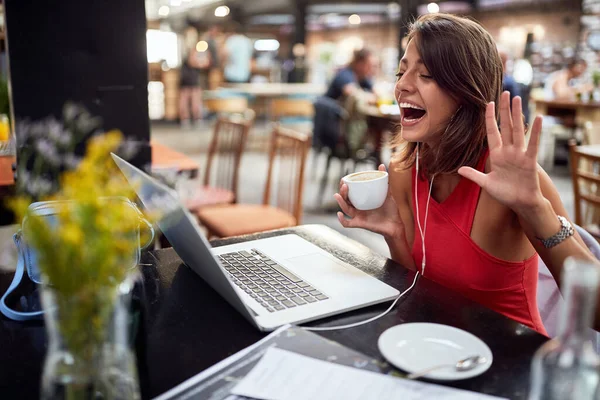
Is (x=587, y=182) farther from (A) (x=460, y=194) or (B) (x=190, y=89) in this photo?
(B) (x=190, y=89)

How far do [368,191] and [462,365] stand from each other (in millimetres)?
544

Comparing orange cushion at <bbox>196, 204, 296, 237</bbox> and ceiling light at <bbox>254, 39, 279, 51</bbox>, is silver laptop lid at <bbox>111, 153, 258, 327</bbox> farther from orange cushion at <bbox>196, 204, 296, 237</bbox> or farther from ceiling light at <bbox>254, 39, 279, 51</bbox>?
ceiling light at <bbox>254, 39, 279, 51</bbox>

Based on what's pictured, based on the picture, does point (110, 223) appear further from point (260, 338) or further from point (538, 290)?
point (538, 290)

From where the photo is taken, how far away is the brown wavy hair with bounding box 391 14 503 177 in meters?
1.28

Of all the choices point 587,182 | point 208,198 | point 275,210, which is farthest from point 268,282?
point 587,182

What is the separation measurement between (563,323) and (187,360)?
1.78 feet

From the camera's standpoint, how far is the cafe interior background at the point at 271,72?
6.78ft

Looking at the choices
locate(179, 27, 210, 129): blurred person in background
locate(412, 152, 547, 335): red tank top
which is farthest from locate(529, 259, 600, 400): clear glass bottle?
locate(179, 27, 210, 129): blurred person in background

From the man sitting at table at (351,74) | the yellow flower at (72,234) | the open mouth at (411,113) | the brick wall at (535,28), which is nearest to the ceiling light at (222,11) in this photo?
the brick wall at (535,28)

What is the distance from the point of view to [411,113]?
1.42 m

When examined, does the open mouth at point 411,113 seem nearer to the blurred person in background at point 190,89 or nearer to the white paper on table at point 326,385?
the white paper on table at point 326,385

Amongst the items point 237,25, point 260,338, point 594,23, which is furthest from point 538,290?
point 237,25

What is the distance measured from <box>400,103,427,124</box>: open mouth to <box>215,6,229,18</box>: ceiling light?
14077 mm

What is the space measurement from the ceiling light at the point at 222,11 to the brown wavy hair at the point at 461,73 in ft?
46.4
